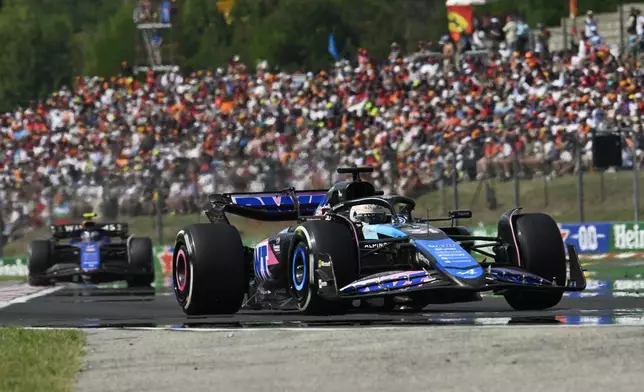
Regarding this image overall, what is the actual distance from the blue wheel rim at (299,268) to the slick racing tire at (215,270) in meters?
0.79

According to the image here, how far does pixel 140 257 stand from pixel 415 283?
→ 13259mm

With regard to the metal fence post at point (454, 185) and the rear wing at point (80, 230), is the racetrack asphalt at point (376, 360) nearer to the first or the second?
the rear wing at point (80, 230)

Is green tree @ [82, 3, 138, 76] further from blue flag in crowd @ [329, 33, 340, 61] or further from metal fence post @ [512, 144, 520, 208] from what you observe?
metal fence post @ [512, 144, 520, 208]

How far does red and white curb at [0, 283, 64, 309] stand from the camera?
21131mm

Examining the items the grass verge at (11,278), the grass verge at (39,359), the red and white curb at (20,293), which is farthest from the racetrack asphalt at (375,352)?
the grass verge at (11,278)

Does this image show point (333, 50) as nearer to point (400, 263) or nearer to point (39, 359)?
point (400, 263)

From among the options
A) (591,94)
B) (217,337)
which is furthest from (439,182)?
(217,337)

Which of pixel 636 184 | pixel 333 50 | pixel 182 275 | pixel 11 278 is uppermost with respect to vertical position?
pixel 333 50

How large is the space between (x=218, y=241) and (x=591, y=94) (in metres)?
20.1

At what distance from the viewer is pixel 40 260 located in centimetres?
2700

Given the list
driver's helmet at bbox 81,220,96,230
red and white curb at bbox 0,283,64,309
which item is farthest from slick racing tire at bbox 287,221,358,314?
driver's helmet at bbox 81,220,96,230

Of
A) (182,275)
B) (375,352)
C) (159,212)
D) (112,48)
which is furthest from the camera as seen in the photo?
(112,48)

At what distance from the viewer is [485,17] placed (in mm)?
45406

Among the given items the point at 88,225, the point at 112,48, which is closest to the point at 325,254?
the point at 88,225
